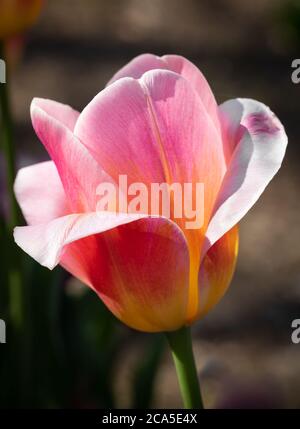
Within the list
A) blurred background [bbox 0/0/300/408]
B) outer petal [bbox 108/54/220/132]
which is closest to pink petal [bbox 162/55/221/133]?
outer petal [bbox 108/54/220/132]

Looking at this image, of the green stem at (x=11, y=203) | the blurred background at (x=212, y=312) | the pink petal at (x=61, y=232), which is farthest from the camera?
the blurred background at (x=212, y=312)

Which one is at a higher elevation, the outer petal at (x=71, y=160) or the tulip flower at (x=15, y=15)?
the tulip flower at (x=15, y=15)

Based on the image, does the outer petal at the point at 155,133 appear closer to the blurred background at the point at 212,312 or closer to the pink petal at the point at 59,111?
the pink petal at the point at 59,111

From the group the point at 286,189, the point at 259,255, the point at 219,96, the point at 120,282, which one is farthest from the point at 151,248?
the point at 219,96

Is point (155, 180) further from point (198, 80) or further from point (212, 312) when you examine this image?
point (212, 312)

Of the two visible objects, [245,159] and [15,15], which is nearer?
[245,159]

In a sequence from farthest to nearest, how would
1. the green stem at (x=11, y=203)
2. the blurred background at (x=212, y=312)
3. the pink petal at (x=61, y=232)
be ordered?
the blurred background at (x=212, y=312) < the green stem at (x=11, y=203) < the pink petal at (x=61, y=232)

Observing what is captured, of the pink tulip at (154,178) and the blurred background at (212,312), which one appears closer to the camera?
the pink tulip at (154,178)

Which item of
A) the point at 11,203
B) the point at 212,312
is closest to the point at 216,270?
the point at 11,203

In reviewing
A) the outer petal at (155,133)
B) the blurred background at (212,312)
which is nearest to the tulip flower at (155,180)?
the outer petal at (155,133)
